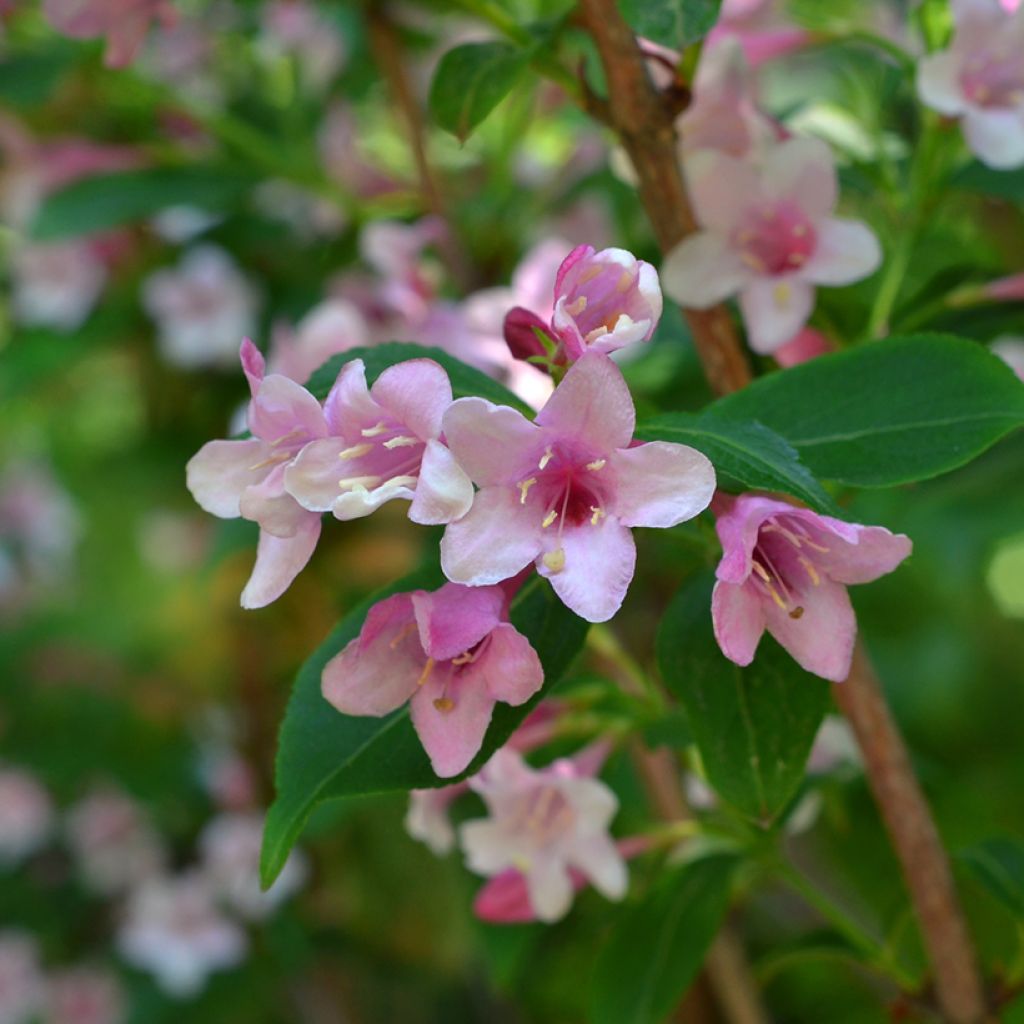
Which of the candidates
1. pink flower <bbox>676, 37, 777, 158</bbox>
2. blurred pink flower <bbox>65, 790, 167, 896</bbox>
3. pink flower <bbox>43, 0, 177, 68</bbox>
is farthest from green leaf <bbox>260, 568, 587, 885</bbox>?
blurred pink flower <bbox>65, 790, 167, 896</bbox>

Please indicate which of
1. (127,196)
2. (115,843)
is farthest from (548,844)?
(115,843)

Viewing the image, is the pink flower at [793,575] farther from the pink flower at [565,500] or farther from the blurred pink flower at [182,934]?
the blurred pink flower at [182,934]

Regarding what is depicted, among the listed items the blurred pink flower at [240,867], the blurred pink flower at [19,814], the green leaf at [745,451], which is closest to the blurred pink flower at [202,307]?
the blurred pink flower at [240,867]

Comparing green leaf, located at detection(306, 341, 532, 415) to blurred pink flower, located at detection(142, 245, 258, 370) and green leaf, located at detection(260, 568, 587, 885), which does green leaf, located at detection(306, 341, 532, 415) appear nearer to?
green leaf, located at detection(260, 568, 587, 885)

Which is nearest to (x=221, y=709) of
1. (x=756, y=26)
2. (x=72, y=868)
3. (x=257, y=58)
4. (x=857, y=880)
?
(x=72, y=868)

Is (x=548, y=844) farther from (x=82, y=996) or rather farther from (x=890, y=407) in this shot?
(x=82, y=996)
